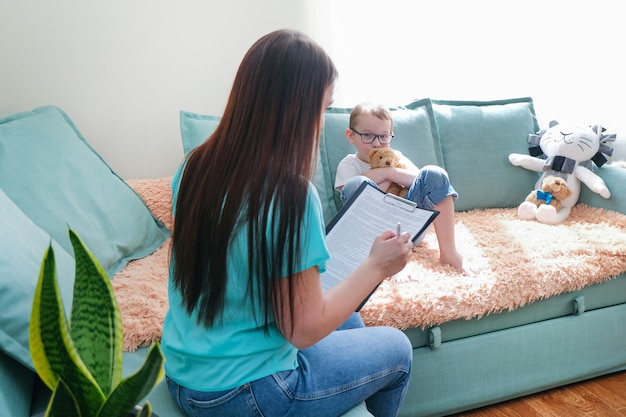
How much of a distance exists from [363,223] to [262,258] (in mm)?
461

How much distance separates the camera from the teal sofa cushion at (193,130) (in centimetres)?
199

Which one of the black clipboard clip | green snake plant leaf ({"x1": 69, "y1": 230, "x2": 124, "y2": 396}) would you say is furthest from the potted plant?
the black clipboard clip

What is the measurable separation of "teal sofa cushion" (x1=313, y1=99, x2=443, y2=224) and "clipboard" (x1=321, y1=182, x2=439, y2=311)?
732mm

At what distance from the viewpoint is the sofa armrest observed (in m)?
2.15

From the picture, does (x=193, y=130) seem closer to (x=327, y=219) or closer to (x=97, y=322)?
(x=327, y=219)

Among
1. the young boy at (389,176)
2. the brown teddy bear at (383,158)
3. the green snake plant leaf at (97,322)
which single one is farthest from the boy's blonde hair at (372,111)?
the green snake plant leaf at (97,322)

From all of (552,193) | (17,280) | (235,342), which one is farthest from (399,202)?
(552,193)

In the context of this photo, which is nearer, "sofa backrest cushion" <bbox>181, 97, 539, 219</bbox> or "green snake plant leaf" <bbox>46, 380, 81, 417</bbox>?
"green snake plant leaf" <bbox>46, 380, 81, 417</bbox>

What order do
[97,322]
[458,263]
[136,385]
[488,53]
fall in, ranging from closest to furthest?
[136,385] → [97,322] → [458,263] → [488,53]

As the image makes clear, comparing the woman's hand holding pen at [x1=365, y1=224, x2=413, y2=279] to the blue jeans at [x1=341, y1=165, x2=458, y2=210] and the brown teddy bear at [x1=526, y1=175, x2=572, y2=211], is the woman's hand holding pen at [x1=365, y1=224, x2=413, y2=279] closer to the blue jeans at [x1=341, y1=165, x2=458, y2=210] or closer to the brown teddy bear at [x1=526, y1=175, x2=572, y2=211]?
the blue jeans at [x1=341, y1=165, x2=458, y2=210]

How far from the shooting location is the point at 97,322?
679 mm

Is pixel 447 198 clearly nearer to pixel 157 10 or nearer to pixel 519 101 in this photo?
pixel 519 101

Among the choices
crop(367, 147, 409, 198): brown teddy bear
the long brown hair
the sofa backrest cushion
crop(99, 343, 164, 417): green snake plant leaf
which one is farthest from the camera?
the sofa backrest cushion

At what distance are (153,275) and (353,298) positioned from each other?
81 centimetres
